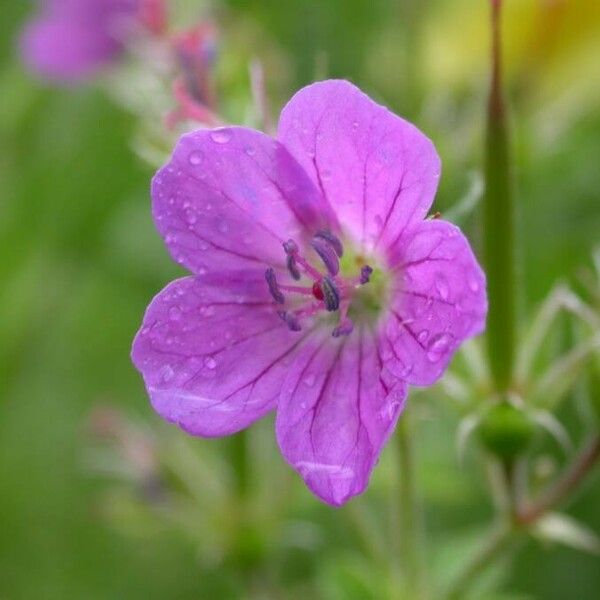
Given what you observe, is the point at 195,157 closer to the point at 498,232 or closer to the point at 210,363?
the point at 210,363

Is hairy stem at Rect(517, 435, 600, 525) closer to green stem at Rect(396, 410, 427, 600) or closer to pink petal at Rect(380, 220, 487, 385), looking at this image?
green stem at Rect(396, 410, 427, 600)

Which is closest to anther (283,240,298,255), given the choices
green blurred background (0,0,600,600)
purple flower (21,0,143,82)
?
green blurred background (0,0,600,600)

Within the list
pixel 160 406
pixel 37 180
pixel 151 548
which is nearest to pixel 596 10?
pixel 37 180

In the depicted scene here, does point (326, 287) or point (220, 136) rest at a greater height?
point (220, 136)

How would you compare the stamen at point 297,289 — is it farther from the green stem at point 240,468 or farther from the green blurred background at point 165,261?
the green blurred background at point 165,261

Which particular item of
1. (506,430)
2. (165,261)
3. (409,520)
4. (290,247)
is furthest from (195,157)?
(165,261)
